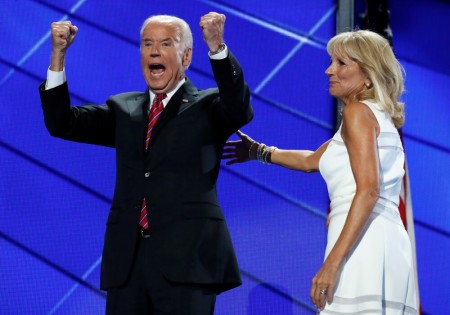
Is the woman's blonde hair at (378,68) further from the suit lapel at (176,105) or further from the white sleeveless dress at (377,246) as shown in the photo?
the suit lapel at (176,105)

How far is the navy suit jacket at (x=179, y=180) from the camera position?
2.38m

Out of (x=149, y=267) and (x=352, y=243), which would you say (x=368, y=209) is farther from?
(x=149, y=267)

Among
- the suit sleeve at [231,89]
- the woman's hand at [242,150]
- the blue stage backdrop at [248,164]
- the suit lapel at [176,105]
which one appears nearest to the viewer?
the suit sleeve at [231,89]

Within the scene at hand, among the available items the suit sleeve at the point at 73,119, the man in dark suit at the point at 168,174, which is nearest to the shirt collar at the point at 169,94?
the man in dark suit at the point at 168,174

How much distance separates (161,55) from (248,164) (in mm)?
1368

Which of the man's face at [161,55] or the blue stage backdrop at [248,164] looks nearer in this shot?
the man's face at [161,55]

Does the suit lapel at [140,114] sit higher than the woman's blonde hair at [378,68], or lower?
lower

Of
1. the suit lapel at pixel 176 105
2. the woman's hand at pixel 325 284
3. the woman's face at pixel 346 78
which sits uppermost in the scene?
the woman's face at pixel 346 78

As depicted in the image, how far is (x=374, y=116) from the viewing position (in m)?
2.32

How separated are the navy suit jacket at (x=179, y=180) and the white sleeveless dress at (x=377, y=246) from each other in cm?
32

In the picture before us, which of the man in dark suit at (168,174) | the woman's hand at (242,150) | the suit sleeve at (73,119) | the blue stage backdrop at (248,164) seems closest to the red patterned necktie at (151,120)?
the man in dark suit at (168,174)

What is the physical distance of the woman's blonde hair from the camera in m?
2.37

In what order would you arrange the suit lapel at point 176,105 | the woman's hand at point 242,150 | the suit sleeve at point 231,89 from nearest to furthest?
the suit sleeve at point 231,89 < the suit lapel at point 176,105 < the woman's hand at point 242,150

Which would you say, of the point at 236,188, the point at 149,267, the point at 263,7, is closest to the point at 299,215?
the point at 236,188
